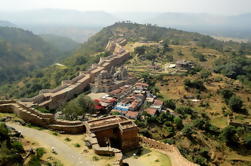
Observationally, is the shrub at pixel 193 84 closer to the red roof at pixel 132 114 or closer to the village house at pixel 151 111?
the village house at pixel 151 111

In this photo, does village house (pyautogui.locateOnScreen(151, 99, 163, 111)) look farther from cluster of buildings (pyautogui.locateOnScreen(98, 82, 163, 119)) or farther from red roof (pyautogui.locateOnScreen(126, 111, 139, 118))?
red roof (pyautogui.locateOnScreen(126, 111, 139, 118))

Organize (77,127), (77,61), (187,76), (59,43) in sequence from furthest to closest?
(59,43) < (77,61) < (187,76) < (77,127)

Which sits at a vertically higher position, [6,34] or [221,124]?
[6,34]

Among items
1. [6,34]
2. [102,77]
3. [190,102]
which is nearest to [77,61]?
[102,77]

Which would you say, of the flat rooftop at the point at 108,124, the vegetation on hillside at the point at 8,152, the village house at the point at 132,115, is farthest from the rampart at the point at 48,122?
the village house at the point at 132,115

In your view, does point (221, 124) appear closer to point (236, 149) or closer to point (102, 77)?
point (236, 149)

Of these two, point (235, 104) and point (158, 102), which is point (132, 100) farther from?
point (235, 104)

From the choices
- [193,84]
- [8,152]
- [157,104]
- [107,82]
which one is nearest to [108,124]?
[8,152]
